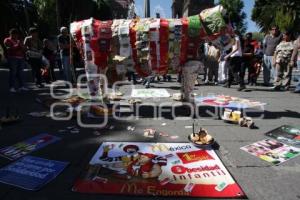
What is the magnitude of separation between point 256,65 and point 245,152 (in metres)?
7.85

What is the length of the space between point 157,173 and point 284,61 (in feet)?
25.2

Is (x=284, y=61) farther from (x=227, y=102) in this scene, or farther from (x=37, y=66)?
(x=37, y=66)

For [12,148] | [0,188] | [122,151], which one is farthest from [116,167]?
[12,148]

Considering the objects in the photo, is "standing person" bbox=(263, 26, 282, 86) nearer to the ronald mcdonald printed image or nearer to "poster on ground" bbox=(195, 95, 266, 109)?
"poster on ground" bbox=(195, 95, 266, 109)

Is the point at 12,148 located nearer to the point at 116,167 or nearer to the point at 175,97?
the point at 116,167

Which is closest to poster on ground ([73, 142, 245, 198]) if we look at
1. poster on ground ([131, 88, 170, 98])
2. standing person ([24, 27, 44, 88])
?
poster on ground ([131, 88, 170, 98])

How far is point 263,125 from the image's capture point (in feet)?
19.6

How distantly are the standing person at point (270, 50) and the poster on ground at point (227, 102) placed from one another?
10.4 ft

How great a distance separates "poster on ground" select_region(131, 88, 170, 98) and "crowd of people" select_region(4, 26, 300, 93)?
555mm

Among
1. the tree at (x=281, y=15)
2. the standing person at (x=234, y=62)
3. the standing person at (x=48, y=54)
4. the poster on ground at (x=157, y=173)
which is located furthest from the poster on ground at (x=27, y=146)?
the tree at (x=281, y=15)

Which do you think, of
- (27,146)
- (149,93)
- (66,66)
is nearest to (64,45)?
(66,66)

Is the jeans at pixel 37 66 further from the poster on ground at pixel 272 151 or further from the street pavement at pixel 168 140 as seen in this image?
the poster on ground at pixel 272 151

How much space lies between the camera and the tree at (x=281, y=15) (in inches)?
1190

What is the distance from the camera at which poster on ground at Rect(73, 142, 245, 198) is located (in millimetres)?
3471
